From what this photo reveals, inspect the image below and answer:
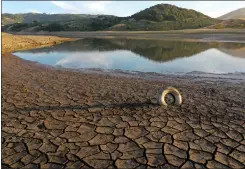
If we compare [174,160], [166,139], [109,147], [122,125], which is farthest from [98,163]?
[122,125]

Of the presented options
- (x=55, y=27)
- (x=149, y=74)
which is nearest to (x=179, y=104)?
(x=149, y=74)

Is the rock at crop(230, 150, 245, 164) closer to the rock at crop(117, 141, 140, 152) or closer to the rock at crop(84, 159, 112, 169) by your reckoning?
the rock at crop(117, 141, 140, 152)

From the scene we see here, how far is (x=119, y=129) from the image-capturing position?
17.0ft

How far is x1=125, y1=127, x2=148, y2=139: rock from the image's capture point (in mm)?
4867

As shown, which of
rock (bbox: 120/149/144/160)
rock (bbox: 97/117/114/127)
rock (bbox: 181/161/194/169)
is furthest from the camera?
rock (bbox: 97/117/114/127)

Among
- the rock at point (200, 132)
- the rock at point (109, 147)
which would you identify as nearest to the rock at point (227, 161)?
the rock at point (200, 132)

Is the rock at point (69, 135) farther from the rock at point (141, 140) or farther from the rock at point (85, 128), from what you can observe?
the rock at point (141, 140)

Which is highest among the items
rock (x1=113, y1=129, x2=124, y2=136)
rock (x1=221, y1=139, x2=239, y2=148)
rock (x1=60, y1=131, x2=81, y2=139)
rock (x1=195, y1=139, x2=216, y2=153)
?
rock (x1=221, y1=139, x2=239, y2=148)

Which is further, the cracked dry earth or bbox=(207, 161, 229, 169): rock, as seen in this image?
the cracked dry earth

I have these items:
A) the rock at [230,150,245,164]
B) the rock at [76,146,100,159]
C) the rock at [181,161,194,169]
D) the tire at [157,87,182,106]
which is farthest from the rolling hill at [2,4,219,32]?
the rock at [181,161,194,169]

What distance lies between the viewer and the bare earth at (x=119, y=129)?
402cm

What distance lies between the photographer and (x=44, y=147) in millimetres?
4410

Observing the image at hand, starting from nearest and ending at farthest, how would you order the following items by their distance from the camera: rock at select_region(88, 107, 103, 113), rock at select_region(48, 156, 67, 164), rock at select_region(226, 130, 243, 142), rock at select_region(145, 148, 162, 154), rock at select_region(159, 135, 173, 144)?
1. rock at select_region(48, 156, 67, 164)
2. rock at select_region(145, 148, 162, 154)
3. rock at select_region(159, 135, 173, 144)
4. rock at select_region(226, 130, 243, 142)
5. rock at select_region(88, 107, 103, 113)

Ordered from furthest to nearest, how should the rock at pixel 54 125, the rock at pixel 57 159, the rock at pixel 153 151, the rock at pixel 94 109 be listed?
the rock at pixel 94 109 < the rock at pixel 54 125 < the rock at pixel 153 151 < the rock at pixel 57 159
